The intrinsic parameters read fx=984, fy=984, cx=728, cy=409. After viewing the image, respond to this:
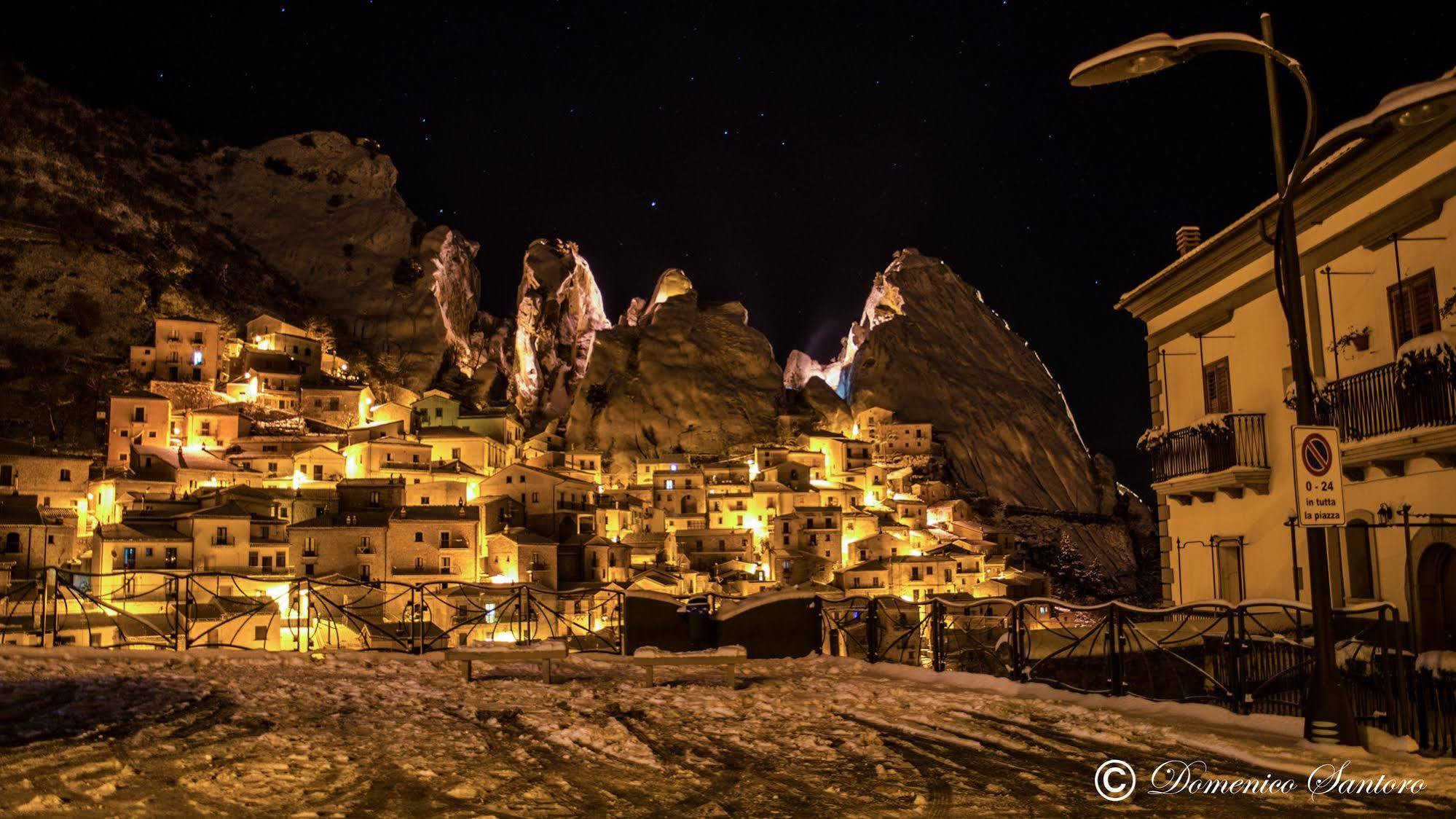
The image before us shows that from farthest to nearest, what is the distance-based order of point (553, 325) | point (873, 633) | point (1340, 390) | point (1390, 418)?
point (553, 325) < point (873, 633) < point (1340, 390) < point (1390, 418)

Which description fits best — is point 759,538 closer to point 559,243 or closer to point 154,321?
point 154,321

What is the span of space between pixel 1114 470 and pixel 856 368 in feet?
106

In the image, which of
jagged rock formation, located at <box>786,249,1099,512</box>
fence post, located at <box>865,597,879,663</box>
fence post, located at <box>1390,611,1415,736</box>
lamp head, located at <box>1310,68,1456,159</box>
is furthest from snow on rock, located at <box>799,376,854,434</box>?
lamp head, located at <box>1310,68,1456,159</box>

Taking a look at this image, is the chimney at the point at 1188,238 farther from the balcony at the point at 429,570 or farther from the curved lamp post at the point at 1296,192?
the balcony at the point at 429,570

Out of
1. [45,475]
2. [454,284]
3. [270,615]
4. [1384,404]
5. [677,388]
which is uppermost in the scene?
[454,284]

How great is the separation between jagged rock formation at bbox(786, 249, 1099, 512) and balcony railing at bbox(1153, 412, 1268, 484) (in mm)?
78206

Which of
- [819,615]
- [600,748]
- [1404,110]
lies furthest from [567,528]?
[1404,110]

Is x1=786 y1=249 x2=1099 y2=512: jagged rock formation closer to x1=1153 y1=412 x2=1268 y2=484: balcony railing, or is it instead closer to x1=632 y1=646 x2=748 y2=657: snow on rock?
x1=1153 y1=412 x2=1268 y2=484: balcony railing

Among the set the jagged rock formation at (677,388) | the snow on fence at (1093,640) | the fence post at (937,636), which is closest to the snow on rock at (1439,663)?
the snow on fence at (1093,640)

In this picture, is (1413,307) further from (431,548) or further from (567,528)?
(567,528)

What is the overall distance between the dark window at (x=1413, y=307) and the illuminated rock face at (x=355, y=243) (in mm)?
88850

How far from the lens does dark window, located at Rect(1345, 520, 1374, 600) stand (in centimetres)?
1260

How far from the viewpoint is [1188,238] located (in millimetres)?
18062

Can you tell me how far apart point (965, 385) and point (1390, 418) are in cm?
9778
